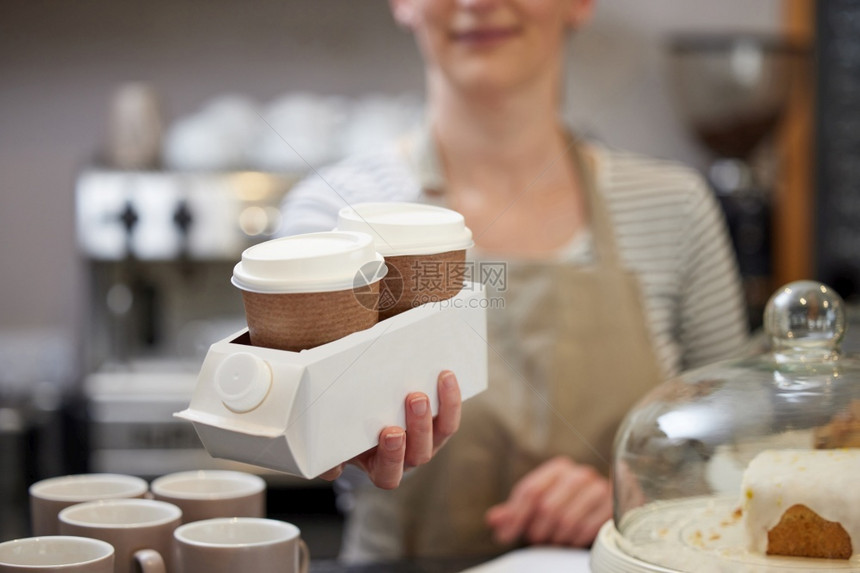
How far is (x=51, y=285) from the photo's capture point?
2.58 m

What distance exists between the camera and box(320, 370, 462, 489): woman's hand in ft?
1.87

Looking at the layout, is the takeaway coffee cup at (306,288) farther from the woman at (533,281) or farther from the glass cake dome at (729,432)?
the woman at (533,281)

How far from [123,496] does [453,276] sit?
288 mm

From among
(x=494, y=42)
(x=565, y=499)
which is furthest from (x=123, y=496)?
(x=494, y=42)

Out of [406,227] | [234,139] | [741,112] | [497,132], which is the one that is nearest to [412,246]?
[406,227]

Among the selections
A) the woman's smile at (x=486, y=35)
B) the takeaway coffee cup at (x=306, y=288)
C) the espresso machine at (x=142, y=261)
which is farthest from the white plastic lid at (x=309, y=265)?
the espresso machine at (x=142, y=261)

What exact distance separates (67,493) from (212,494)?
104 mm

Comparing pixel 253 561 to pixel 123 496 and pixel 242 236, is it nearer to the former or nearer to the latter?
pixel 123 496

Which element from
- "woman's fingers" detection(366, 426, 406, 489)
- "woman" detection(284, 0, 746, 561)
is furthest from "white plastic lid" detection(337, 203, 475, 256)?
"woman" detection(284, 0, 746, 561)

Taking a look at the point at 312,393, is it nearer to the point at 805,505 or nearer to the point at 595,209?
the point at 805,505

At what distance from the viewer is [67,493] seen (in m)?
0.71

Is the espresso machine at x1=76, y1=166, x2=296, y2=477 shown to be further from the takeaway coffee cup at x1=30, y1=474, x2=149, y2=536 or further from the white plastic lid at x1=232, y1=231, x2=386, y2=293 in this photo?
the white plastic lid at x1=232, y1=231, x2=386, y2=293

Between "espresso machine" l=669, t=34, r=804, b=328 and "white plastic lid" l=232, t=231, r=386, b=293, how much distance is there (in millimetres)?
1953

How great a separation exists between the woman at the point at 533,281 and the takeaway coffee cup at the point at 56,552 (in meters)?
0.55
